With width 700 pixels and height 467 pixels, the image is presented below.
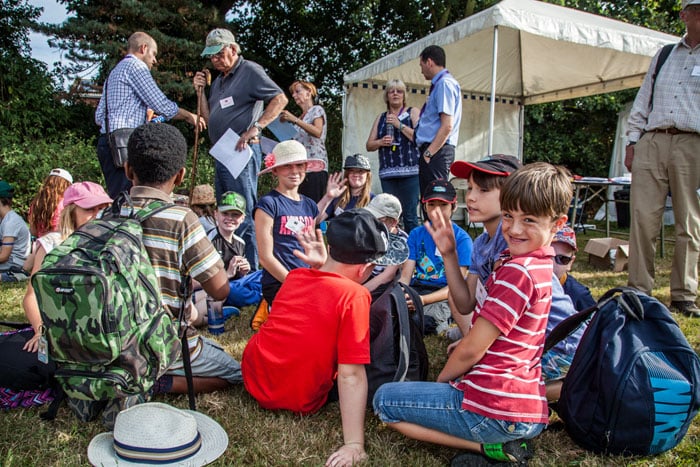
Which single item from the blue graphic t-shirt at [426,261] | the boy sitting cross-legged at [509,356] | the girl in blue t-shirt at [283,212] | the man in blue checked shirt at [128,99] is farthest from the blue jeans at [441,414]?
the man in blue checked shirt at [128,99]

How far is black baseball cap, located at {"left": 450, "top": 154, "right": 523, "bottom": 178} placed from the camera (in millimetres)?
2293

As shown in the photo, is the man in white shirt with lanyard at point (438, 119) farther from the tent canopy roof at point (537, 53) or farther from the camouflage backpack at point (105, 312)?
the camouflage backpack at point (105, 312)

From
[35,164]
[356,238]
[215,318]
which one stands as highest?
[35,164]

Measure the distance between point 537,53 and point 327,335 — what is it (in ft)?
27.6

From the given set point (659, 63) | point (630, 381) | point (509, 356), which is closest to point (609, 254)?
point (659, 63)

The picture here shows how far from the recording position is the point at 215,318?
347 centimetres

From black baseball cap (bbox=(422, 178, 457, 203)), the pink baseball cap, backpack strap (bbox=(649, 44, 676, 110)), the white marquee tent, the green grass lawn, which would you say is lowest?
the green grass lawn

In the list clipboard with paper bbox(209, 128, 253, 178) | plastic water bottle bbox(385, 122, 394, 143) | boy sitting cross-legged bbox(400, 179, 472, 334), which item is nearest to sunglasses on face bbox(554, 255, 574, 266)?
boy sitting cross-legged bbox(400, 179, 472, 334)

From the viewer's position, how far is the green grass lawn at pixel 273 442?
6.24 feet

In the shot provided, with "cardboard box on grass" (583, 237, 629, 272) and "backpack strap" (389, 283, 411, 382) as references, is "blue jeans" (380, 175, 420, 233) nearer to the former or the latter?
"cardboard box on grass" (583, 237, 629, 272)

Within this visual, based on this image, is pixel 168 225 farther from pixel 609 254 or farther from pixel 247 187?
pixel 609 254

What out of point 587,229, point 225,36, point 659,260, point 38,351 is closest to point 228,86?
point 225,36

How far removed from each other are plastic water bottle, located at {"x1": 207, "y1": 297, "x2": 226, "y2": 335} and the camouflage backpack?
1.45 metres

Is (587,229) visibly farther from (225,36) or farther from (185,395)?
(185,395)
